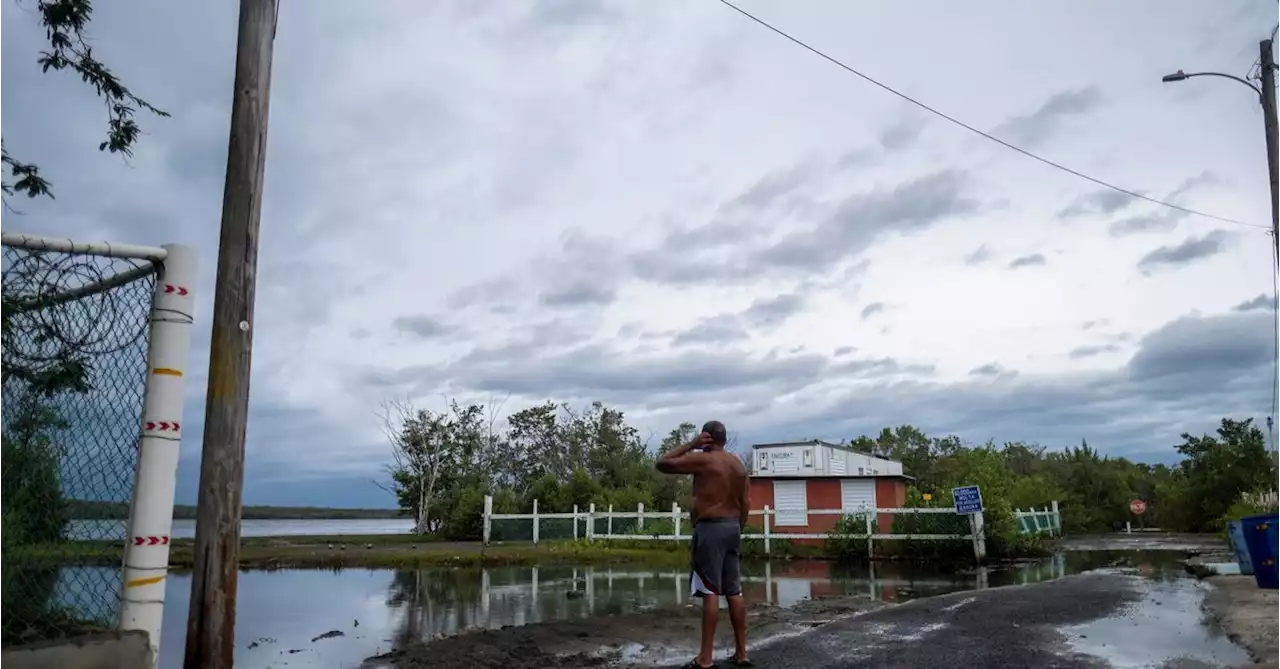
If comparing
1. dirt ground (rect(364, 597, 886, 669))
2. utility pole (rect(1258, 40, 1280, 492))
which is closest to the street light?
utility pole (rect(1258, 40, 1280, 492))

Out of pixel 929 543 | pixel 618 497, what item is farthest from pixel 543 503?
pixel 929 543

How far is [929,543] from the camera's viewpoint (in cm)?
2081

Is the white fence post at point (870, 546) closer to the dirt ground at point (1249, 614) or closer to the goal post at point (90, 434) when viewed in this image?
the dirt ground at point (1249, 614)

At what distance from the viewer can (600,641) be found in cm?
785

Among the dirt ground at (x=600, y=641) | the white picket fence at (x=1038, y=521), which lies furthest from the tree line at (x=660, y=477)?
the dirt ground at (x=600, y=641)

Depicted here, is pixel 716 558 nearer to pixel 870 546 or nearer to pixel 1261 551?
pixel 1261 551

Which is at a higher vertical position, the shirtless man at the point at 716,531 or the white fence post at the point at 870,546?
the shirtless man at the point at 716,531

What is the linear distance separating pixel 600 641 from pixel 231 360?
4.43 metres

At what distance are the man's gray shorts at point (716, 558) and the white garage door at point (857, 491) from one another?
79.7 ft

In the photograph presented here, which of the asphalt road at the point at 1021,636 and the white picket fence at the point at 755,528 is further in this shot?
the white picket fence at the point at 755,528

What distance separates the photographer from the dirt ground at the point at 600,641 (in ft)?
22.2

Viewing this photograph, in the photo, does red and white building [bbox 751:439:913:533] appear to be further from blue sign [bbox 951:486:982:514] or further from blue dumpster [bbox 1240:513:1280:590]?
blue dumpster [bbox 1240:513:1280:590]

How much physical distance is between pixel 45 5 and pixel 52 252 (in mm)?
4581

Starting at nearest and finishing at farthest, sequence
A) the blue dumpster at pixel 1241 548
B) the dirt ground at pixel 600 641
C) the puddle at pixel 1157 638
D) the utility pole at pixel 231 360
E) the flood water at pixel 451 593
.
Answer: the utility pole at pixel 231 360 < the puddle at pixel 1157 638 < the dirt ground at pixel 600 641 < the flood water at pixel 451 593 < the blue dumpster at pixel 1241 548
